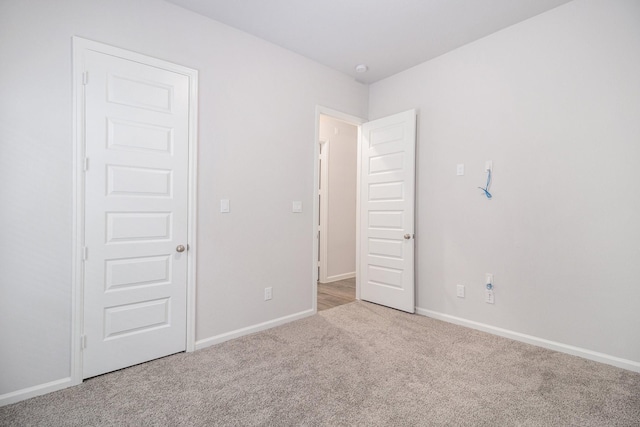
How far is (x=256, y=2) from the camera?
8.29 ft

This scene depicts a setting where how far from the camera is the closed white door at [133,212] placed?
7.18 ft

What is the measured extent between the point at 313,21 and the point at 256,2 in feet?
1.69

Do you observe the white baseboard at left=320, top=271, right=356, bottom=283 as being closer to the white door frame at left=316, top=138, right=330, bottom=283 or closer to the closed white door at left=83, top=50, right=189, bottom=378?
the white door frame at left=316, top=138, right=330, bottom=283

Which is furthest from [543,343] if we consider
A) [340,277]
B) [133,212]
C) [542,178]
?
A: [133,212]

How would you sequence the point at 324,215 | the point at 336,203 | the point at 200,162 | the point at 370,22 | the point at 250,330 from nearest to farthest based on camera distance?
1. the point at 200,162
2. the point at 370,22
3. the point at 250,330
4. the point at 324,215
5. the point at 336,203

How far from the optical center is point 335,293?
4449 millimetres

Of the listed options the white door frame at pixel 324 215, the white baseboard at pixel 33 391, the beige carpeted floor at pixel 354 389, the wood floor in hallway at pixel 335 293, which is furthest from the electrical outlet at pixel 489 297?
the white baseboard at pixel 33 391

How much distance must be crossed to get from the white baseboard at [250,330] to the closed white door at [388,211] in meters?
0.95

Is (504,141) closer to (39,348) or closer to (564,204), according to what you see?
(564,204)

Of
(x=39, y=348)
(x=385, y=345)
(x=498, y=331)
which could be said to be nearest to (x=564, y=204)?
(x=498, y=331)

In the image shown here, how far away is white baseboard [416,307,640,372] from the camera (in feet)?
7.67

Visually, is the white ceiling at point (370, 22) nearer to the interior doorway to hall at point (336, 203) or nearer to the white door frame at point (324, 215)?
the interior doorway to hall at point (336, 203)

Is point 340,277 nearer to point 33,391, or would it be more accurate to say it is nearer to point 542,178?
point 542,178

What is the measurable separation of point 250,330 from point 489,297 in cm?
229
